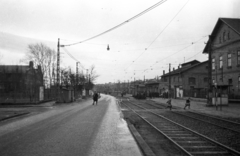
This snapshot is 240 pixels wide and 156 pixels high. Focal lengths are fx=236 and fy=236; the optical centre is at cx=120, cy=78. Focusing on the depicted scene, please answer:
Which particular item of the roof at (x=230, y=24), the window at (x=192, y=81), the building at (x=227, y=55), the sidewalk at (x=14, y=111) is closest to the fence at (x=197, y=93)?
the building at (x=227, y=55)

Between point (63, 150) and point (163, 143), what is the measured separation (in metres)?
3.68

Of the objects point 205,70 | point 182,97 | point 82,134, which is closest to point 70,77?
point 182,97

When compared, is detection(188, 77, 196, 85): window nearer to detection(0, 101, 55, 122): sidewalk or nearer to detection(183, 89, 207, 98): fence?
detection(183, 89, 207, 98): fence

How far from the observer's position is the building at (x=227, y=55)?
35.0m

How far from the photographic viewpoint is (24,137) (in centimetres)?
938

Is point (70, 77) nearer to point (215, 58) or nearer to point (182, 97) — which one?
point (182, 97)

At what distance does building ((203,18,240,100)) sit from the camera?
3503 cm

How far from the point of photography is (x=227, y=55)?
38250mm

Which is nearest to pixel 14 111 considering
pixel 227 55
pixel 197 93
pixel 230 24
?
pixel 227 55

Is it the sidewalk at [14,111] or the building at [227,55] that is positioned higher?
the building at [227,55]

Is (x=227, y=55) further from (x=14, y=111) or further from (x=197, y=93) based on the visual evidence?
(x=14, y=111)

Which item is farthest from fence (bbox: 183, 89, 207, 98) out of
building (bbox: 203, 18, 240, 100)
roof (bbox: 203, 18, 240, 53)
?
roof (bbox: 203, 18, 240, 53)

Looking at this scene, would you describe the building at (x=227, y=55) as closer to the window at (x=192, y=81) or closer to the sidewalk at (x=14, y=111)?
the window at (x=192, y=81)

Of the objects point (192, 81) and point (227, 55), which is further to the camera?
point (192, 81)
